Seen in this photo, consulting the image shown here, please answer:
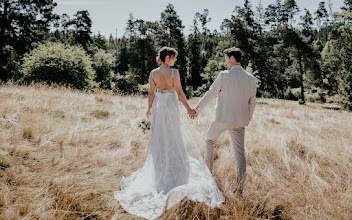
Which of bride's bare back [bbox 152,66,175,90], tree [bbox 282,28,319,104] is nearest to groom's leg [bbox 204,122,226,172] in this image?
bride's bare back [bbox 152,66,175,90]

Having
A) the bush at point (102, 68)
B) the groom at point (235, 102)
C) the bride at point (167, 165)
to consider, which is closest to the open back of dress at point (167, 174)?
the bride at point (167, 165)

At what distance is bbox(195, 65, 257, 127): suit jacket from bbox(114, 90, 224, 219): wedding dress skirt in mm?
795

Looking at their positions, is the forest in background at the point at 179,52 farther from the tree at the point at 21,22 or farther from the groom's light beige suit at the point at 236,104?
the groom's light beige suit at the point at 236,104

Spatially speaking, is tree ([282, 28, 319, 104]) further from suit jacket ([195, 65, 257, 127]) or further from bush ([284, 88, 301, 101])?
suit jacket ([195, 65, 257, 127])

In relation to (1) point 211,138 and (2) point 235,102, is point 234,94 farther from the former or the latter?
(1) point 211,138

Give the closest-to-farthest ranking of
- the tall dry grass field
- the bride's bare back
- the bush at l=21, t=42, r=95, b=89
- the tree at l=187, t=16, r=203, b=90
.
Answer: the tall dry grass field
the bride's bare back
the bush at l=21, t=42, r=95, b=89
the tree at l=187, t=16, r=203, b=90

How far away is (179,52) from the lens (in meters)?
39.7

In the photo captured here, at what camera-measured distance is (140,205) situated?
9.25 feet

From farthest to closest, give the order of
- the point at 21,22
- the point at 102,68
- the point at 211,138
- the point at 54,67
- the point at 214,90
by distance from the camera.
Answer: the point at 102,68 < the point at 21,22 < the point at 54,67 < the point at 211,138 < the point at 214,90

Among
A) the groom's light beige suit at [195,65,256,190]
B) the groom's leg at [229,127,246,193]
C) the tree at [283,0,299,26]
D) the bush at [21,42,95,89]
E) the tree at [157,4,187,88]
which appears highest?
the tree at [283,0,299,26]

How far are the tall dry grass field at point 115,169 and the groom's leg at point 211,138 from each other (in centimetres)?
38

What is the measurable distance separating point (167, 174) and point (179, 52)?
3863 centimetres

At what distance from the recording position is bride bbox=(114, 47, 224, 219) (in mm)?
2877

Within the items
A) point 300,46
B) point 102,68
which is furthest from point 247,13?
point 102,68
